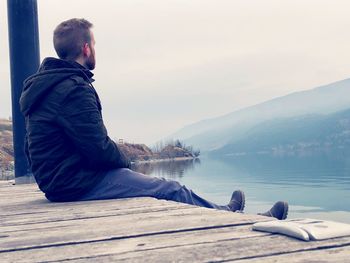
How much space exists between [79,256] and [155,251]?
36 cm

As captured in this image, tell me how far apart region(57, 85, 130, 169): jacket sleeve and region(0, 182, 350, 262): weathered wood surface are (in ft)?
1.93

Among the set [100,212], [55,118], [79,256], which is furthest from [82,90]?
[79,256]

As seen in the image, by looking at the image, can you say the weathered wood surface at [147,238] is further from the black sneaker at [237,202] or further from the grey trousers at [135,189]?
the black sneaker at [237,202]

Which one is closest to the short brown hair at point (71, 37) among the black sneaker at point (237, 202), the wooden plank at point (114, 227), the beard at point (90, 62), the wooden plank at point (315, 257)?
the beard at point (90, 62)

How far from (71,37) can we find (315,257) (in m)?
3.52

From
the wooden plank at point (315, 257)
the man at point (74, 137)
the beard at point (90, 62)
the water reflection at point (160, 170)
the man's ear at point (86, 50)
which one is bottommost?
the water reflection at point (160, 170)

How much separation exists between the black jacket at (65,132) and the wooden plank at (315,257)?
9.28 feet

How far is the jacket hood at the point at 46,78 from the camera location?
500 centimetres

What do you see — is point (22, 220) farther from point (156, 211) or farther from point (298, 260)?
point (298, 260)

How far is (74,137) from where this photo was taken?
4945 mm

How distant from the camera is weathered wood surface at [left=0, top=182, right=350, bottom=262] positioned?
250cm

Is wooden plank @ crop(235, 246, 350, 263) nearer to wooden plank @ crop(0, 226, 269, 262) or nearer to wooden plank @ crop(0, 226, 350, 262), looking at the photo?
wooden plank @ crop(0, 226, 350, 262)

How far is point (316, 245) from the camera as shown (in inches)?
101

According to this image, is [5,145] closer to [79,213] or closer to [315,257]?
[79,213]
